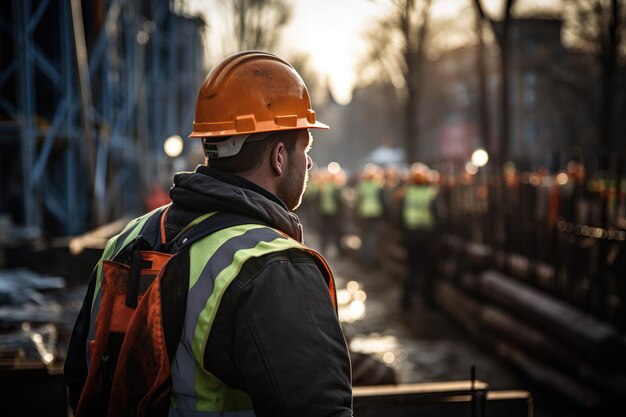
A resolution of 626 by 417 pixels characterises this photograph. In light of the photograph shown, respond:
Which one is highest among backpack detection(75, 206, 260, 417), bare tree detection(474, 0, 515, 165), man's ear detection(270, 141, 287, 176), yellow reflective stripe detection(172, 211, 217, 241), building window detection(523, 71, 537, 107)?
building window detection(523, 71, 537, 107)

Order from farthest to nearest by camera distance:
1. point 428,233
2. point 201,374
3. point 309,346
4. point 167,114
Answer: point 167,114 < point 428,233 < point 201,374 < point 309,346

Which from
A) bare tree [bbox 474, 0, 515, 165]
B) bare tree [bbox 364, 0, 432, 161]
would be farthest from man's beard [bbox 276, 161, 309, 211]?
bare tree [bbox 364, 0, 432, 161]

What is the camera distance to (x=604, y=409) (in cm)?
633

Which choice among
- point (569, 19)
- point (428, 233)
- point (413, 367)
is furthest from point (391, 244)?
point (569, 19)

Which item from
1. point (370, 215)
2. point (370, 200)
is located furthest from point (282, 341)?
point (370, 215)

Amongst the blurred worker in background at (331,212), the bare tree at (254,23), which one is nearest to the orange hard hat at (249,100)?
the blurred worker in background at (331,212)

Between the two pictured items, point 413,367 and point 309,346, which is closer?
point 309,346

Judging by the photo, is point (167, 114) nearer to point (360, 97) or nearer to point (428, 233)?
point (428, 233)

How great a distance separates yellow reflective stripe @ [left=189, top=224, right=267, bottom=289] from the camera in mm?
1852

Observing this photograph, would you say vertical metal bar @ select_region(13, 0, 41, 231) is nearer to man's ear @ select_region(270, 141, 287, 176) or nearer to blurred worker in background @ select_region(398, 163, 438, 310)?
blurred worker in background @ select_region(398, 163, 438, 310)

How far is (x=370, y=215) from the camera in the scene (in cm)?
1584

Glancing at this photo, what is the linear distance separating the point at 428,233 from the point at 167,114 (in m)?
15.7

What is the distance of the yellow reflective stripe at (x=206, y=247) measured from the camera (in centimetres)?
185

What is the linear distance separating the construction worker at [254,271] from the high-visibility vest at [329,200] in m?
15.7
